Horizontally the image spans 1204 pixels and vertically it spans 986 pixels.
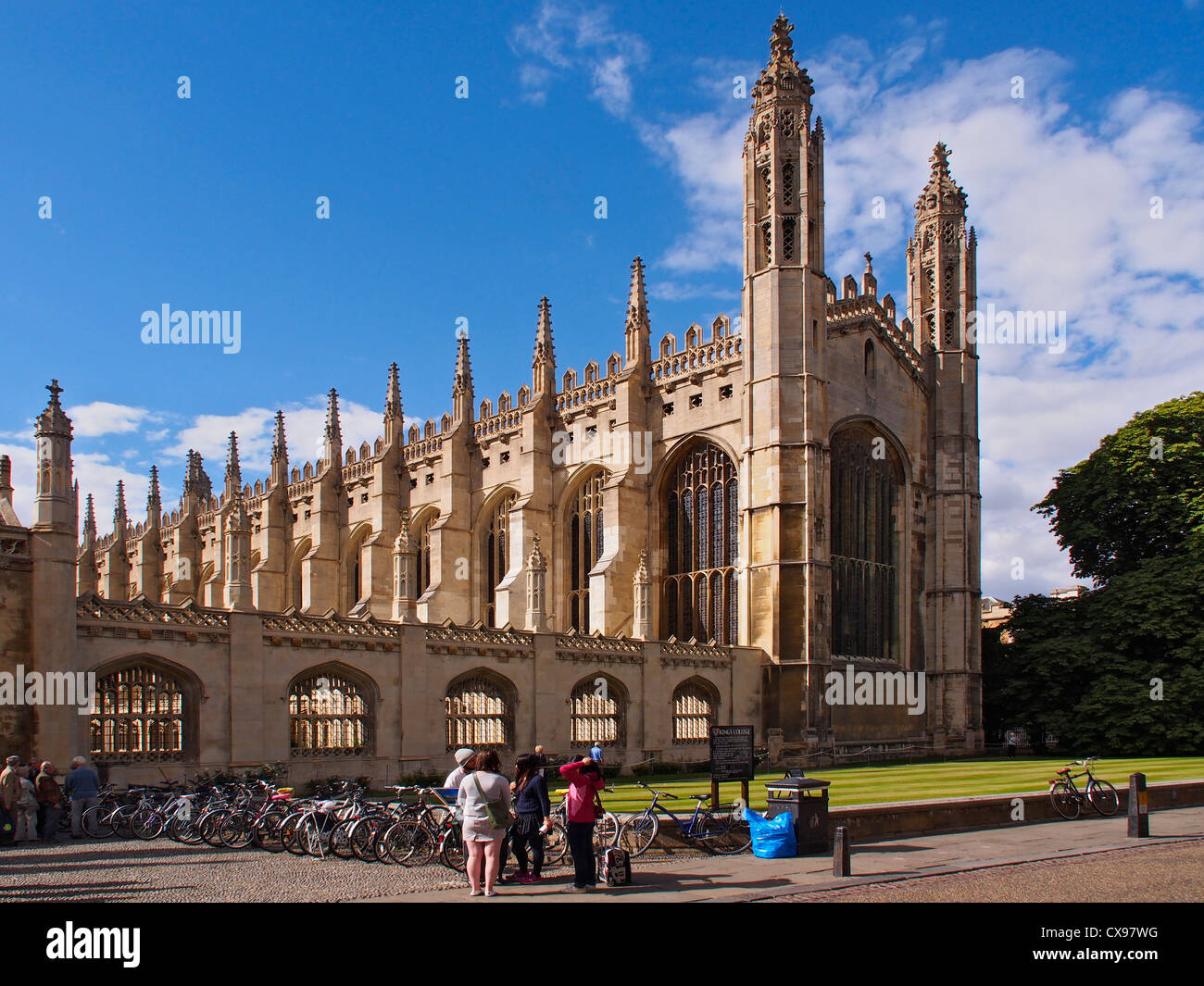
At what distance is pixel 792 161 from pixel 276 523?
101 feet

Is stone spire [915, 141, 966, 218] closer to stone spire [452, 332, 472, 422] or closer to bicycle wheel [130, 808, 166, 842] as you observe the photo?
stone spire [452, 332, 472, 422]

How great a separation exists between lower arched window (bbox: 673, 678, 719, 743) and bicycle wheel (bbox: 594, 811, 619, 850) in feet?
58.7

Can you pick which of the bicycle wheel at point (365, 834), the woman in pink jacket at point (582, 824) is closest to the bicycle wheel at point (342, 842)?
the bicycle wheel at point (365, 834)

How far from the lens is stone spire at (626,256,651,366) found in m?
39.2

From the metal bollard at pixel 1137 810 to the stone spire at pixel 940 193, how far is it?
3267 centimetres

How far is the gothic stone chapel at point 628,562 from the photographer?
67.9 feet

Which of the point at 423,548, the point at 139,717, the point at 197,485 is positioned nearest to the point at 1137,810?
the point at 139,717

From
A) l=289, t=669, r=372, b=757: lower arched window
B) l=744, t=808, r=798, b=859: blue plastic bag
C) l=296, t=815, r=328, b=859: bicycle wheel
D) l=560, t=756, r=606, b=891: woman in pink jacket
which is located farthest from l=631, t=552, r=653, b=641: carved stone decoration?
l=560, t=756, r=606, b=891: woman in pink jacket

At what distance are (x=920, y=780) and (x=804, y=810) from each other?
44.5ft

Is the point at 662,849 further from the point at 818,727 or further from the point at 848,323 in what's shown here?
the point at 848,323

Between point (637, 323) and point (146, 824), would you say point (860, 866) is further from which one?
point (637, 323)
